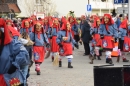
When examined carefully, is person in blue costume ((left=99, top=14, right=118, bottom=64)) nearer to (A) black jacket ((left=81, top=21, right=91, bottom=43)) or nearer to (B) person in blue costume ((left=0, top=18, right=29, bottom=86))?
(A) black jacket ((left=81, top=21, right=91, bottom=43))

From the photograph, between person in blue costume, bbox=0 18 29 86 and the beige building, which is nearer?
person in blue costume, bbox=0 18 29 86

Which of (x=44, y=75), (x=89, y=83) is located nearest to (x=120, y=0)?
(x=44, y=75)

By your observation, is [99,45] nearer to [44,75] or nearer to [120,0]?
[120,0]

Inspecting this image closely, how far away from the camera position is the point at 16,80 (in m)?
5.76

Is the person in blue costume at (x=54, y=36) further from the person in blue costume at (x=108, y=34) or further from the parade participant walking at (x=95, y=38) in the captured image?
the person in blue costume at (x=108, y=34)

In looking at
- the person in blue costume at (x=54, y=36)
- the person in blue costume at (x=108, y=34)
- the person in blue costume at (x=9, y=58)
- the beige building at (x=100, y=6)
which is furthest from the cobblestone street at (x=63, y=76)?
the beige building at (x=100, y=6)

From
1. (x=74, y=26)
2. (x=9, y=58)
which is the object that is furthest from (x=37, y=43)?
(x=74, y=26)

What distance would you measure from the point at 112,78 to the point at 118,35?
30.3 feet

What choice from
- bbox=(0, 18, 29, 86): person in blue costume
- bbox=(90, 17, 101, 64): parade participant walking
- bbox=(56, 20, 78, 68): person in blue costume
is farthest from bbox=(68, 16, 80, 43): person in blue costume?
bbox=(0, 18, 29, 86): person in blue costume

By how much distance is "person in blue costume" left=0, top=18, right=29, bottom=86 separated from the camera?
18.6 feet

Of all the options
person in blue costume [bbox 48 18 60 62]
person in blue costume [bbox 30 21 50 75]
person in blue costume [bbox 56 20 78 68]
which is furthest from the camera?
person in blue costume [bbox 48 18 60 62]

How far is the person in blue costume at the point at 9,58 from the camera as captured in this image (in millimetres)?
5668

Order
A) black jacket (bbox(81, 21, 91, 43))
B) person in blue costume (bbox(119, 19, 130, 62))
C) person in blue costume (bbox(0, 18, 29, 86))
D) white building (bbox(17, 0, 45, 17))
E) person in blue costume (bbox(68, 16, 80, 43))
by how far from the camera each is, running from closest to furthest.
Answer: person in blue costume (bbox(0, 18, 29, 86)) < person in blue costume (bbox(119, 19, 130, 62)) < black jacket (bbox(81, 21, 91, 43)) < person in blue costume (bbox(68, 16, 80, 43)) < white building (bbox(17, 0, 45, 17))

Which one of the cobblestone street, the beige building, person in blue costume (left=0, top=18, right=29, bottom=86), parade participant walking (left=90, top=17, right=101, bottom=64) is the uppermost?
person in blue costume (left=0, top=18, right=29, bottom=86)
